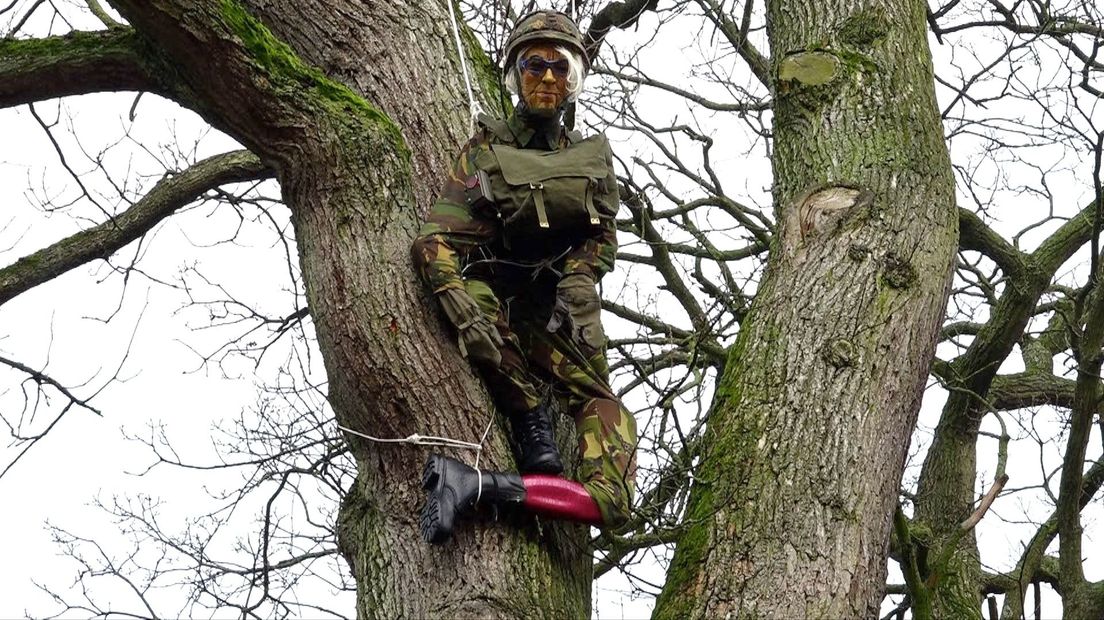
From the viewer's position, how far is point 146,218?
5516 millimetres

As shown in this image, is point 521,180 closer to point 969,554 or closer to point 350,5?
point 350,5

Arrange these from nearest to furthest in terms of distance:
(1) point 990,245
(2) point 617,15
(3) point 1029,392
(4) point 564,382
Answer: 1. (4) point 564,382
2. (1) point 990,245
3. (2) point 617,15
4. (3) point 1029,392

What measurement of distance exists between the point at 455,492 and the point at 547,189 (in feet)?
3.63

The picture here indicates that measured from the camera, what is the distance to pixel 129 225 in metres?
5.46

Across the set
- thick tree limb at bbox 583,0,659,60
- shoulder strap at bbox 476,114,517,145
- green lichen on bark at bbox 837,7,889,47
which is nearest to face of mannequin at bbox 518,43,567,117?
shoulder strap at bbox 476,114,517,145

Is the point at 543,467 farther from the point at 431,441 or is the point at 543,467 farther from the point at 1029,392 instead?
the point at 1029,392

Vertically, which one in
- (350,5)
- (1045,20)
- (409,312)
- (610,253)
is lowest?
(409,312)

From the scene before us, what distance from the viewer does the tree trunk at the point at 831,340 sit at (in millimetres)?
3326

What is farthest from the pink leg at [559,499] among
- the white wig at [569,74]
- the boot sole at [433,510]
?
the white wig at [569,74]

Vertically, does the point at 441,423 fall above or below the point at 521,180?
below

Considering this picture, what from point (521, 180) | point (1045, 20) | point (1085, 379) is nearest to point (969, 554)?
point (1085, 379)

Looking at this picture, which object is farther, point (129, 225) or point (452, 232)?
point (129, 225)

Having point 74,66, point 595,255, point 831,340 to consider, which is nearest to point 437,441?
point 595,255

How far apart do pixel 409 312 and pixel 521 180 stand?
1.96 feet
